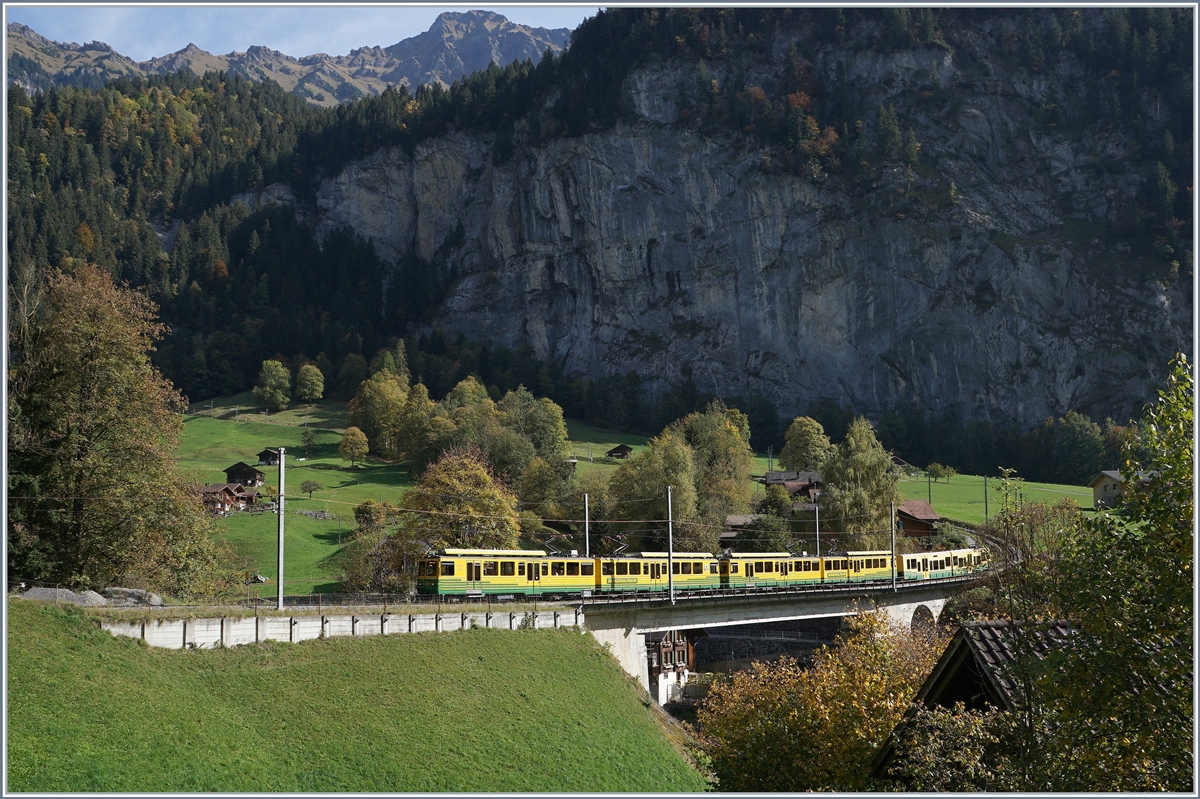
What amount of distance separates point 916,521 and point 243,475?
→ 61710mm

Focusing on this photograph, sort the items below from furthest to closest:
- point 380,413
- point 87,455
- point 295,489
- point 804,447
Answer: point 380,413 < point 804,447 < point 295,489 < point 87,455

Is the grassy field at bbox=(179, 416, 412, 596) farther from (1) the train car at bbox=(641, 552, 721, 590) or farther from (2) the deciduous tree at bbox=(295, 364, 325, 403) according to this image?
(1) the train car at bbox=(641, 552, 721, 590)

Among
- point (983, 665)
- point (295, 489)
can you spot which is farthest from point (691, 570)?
point (295, 489)

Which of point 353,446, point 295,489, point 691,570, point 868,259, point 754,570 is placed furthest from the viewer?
point 868,259

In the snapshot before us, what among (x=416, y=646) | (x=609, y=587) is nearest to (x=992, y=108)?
(x=609, y=587)

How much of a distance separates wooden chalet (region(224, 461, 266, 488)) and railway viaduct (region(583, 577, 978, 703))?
56.9 m

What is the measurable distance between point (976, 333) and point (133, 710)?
472 ft

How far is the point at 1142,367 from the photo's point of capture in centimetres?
14050

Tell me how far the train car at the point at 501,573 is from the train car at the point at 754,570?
32.8 ft

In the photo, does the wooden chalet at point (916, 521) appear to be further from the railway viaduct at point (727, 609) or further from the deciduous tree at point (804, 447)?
the deciduous tree at point (804, 447)

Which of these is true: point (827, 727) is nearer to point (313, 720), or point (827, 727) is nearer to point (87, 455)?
point (313, 720)

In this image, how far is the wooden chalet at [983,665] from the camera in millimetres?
13859

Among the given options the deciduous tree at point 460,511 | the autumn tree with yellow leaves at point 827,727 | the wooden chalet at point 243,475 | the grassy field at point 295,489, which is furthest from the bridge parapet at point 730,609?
the wooden chalet at point 243,475

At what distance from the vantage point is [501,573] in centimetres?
4184
